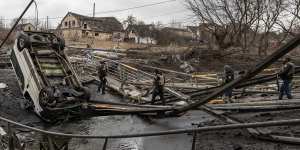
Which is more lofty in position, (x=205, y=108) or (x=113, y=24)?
(x=113, y=24)

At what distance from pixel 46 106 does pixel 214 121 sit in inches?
234

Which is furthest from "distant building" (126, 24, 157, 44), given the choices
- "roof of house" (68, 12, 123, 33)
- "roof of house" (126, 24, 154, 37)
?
"roof of house" (68, 12, 123, 33)

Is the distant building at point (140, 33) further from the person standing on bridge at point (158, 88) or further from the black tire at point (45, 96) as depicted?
the black tire at point (45, 96)

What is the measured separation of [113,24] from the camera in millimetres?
76250

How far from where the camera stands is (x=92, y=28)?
68562 mm

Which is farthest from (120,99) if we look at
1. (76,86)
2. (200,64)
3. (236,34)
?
(236,34)

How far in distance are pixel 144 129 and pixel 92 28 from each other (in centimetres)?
5716

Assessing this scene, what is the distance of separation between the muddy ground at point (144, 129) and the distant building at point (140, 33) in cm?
5197

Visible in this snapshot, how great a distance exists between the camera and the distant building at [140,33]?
7006cm

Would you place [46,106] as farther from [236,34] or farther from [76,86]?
[236,34]

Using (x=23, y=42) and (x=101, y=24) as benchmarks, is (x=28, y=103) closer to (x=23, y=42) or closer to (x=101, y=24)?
(x=23, y=42)

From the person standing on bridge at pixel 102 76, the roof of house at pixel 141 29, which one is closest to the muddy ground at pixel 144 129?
the person standing on bridge at pixel 102 76

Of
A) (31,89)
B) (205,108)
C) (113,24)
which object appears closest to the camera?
(205,108)

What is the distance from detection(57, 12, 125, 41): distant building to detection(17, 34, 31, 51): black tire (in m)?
49.4
